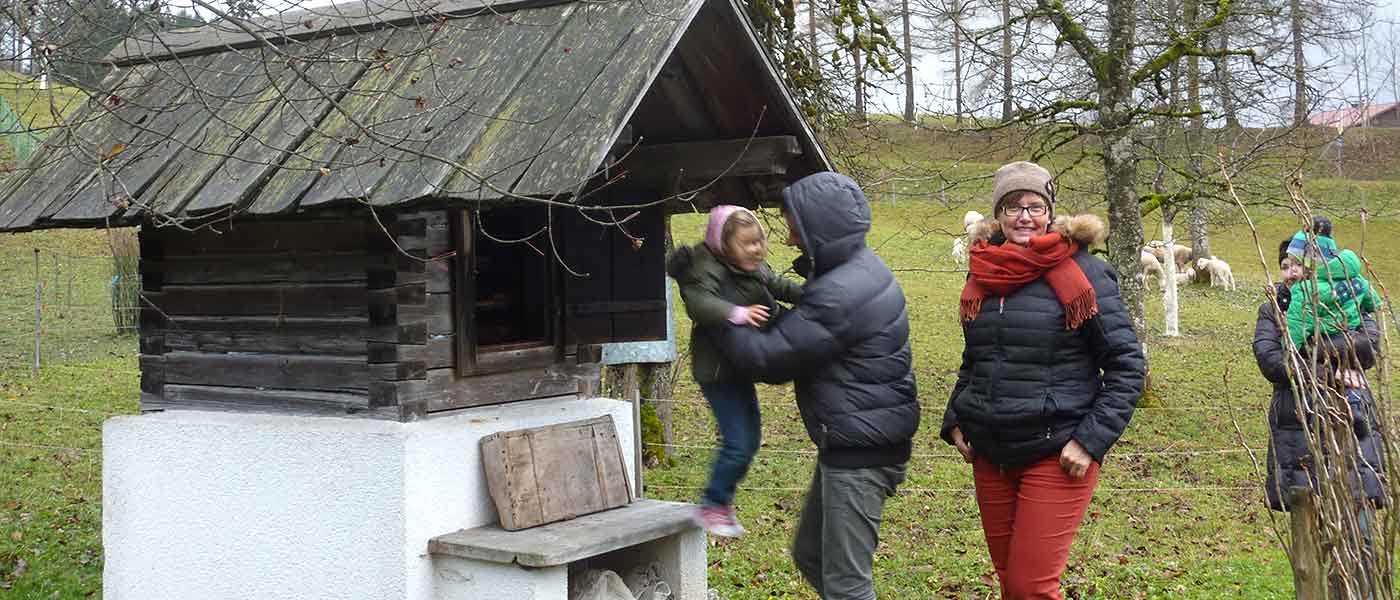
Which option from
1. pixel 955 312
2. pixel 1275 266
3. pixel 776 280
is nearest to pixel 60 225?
pixel 776 280

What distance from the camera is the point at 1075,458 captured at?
434 cm

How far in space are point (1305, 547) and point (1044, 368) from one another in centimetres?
136

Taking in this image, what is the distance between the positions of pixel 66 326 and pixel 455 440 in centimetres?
1739

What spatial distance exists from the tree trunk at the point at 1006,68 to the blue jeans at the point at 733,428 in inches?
374

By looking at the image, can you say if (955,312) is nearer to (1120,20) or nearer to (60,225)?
(1120,20)

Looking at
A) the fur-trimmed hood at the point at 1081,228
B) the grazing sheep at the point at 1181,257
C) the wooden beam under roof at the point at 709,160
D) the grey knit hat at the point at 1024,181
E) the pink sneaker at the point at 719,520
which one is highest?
the grazing sheep at the point at 1181,257

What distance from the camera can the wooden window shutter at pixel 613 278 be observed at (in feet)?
20.7

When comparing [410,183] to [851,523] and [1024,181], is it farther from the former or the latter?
[1024,181]

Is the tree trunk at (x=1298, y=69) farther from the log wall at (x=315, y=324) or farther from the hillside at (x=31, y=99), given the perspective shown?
the hillside at (x=31, y=99)

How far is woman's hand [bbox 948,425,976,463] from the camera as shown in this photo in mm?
4781

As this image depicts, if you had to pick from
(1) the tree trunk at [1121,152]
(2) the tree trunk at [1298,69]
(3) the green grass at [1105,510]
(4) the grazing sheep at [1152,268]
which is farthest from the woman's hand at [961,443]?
(4) the grazing sheep at [1152,268]

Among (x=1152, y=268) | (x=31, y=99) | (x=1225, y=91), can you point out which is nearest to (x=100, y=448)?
(x=31, y=99)

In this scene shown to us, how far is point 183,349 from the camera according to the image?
6.41 meters

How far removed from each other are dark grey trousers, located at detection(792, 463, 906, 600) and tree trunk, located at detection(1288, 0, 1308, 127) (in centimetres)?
963
